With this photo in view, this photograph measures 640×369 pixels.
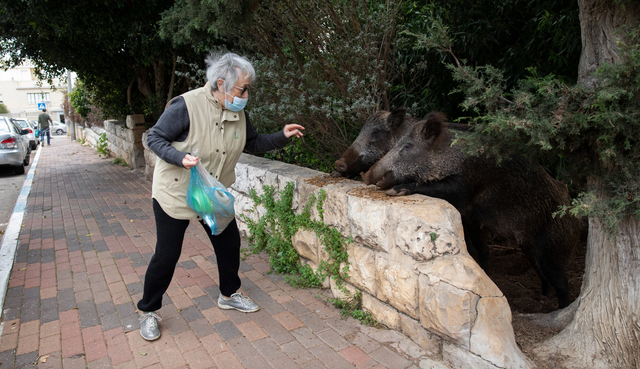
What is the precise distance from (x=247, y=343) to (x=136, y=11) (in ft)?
24.9

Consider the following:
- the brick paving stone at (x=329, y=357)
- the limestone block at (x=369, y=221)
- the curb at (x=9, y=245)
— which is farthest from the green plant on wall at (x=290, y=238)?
the curb at (x=9, y=245)

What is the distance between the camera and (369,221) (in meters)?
3.36

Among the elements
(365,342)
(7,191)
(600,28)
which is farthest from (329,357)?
(7,191)

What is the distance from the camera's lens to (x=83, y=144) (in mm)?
23781

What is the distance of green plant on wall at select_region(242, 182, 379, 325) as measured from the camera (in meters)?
3.73

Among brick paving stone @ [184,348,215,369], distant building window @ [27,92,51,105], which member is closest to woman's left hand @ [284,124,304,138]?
brick paving stone @ [184,348,215,369]

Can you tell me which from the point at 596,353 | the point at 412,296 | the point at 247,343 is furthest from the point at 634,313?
the point at 247,343

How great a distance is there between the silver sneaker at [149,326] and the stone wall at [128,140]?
8657mm

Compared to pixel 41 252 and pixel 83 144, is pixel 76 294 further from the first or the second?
pixel 83 144

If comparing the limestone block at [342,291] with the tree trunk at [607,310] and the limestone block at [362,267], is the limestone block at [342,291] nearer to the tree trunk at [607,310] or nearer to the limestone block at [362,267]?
the limestone block at [362,267]

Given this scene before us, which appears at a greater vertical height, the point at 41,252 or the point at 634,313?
the point at 634,313

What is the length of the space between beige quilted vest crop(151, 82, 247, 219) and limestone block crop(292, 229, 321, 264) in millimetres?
1129

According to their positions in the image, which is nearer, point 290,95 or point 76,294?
point 76,294

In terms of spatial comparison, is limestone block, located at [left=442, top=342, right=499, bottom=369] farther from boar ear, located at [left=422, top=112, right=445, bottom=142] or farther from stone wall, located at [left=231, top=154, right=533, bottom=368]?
boar ear, located at [left=422, top=112, right=445, bottom=142]
